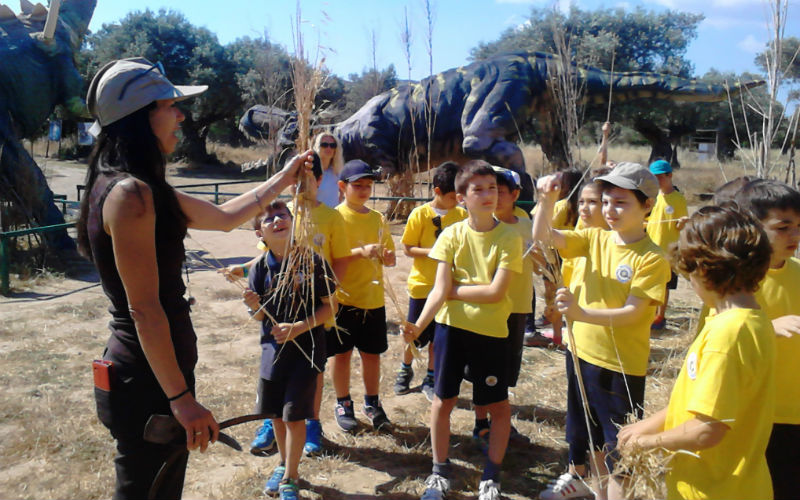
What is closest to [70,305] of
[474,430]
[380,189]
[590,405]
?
[474,430]

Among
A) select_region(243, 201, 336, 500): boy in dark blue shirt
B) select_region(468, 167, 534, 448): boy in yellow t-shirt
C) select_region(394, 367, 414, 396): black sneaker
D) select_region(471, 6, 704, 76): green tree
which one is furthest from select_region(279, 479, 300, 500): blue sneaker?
select_region(471, 6, 704, 76): green tree

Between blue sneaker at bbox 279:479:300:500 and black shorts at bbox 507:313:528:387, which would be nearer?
blue sneaker at bbox 279:479:300:500

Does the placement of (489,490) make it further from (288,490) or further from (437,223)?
(437,223)

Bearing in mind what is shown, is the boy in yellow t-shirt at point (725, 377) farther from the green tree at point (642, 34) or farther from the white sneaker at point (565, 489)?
the green tree at point (642, 34)

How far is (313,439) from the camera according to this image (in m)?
3.15

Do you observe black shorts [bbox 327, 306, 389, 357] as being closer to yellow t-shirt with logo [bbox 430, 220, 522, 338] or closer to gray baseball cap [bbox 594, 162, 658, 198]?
yellow t-shirt with logo [bbox 430, 220, 522, 338]

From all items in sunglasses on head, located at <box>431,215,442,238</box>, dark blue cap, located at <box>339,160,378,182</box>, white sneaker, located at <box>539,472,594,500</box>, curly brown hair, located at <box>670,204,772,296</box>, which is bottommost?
white sneaker, located at <box>539,472,594,500</box>

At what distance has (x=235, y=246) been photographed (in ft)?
29.9

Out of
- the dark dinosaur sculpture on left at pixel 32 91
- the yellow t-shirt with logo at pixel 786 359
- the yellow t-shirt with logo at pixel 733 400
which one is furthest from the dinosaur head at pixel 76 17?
the yellow t-shirt with logo at pixel 733 400

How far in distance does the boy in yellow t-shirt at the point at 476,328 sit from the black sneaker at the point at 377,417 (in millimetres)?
740

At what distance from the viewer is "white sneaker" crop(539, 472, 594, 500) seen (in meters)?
2.67

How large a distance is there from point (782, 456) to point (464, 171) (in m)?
1.59

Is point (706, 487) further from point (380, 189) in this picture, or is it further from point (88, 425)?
point (380, 189)

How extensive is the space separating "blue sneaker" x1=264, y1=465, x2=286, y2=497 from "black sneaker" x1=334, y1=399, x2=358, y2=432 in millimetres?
634
